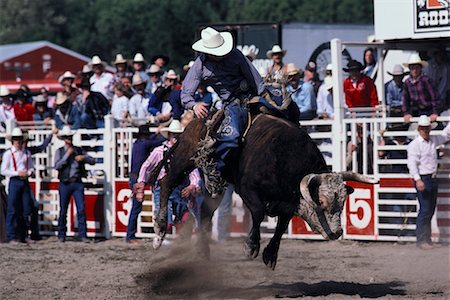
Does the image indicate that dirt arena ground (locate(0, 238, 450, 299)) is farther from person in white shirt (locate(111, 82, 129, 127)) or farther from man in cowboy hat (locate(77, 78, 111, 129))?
person in white shirt (locate(111, 82, 129, 127))

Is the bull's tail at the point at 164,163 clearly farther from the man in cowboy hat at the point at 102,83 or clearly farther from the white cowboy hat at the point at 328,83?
the man in cowboy hat at the point at 102,83

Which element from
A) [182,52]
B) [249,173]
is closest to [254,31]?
[249,173]

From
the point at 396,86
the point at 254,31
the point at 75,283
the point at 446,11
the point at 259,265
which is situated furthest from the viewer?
the point at 254,31

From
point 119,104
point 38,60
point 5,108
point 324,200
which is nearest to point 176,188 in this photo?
point 324,200

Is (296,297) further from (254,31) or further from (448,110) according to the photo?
(254,31)

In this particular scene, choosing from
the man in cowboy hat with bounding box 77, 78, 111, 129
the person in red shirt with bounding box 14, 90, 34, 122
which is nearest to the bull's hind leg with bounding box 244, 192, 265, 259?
the man in cowboy hat with bounding box 77, 78, 111, 129

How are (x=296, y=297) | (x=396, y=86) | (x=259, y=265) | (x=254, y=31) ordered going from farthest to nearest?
(x=254, y=31), (x=396, y=86), (x=259, y=265), (x=296, y=297)

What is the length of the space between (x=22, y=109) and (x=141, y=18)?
3196 centimetres

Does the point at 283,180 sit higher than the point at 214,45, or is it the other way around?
the point at 214,45

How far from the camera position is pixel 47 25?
185 ft

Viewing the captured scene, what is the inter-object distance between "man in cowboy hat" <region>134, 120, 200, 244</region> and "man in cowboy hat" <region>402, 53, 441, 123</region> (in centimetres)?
321

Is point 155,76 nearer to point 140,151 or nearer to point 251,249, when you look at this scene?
point 140,151

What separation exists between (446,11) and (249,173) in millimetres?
5798

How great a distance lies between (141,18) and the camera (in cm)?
5103
